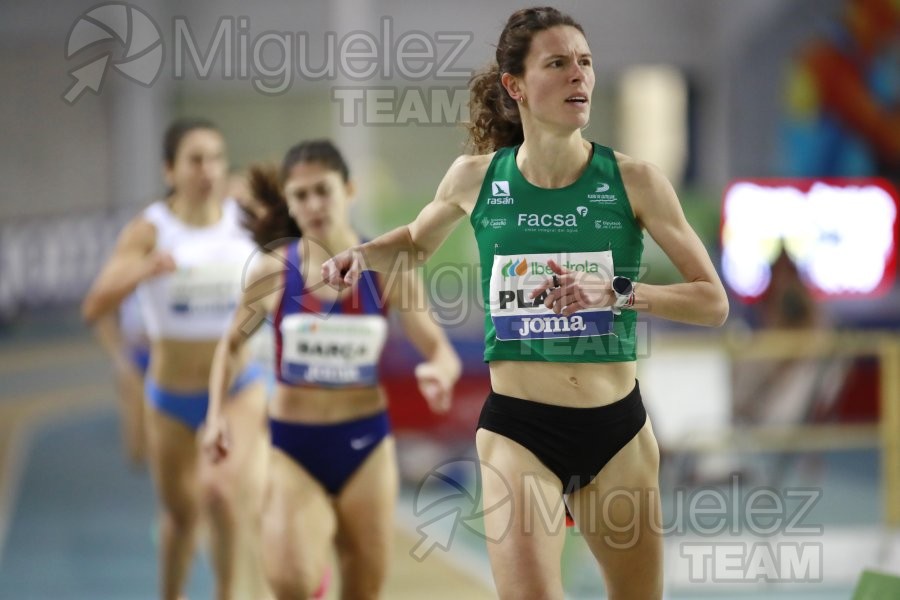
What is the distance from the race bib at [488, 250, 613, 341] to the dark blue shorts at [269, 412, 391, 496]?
1193 mm

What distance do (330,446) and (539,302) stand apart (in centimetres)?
132

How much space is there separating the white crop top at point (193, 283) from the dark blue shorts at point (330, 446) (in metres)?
1.43

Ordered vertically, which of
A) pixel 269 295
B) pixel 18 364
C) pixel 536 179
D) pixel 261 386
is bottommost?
pixel 18 364

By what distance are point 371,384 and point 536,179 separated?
141 centimetres

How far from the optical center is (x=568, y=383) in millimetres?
3285

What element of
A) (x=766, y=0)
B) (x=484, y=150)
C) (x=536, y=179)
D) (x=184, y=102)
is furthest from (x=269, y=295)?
(x=184, y=102)

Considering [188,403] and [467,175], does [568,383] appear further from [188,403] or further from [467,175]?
[188,403]

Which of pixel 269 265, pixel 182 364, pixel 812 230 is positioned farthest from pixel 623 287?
pixel 812 230

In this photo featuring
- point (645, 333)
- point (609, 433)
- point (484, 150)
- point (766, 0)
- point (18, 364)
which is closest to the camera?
point (609, 433)

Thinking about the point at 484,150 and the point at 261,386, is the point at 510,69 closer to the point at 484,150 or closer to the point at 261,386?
the point at 484,150

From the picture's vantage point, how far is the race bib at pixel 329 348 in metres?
4.35

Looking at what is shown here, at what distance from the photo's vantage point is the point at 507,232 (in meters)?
3.30

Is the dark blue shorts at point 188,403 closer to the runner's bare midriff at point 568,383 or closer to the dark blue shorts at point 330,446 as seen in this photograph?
the dark blue shorts at point 330,446

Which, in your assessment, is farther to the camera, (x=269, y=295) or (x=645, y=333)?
(x=645, y=333)
